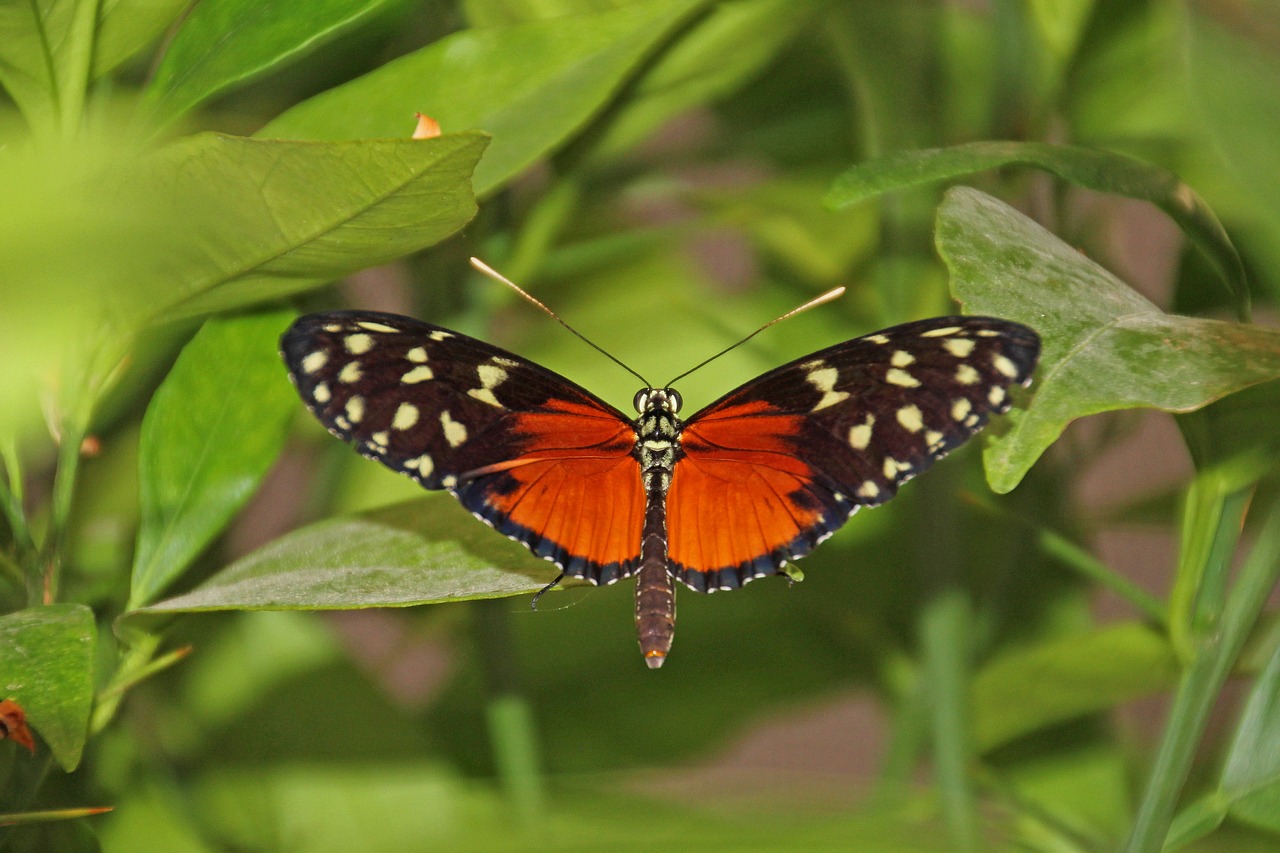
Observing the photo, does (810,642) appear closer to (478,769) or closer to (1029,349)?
(478,769)

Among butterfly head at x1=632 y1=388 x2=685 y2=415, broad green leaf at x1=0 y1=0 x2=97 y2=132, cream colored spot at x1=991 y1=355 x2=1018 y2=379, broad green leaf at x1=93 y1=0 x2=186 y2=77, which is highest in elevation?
broad green leaf at x1=93 y1=0 x2=186 y2=77

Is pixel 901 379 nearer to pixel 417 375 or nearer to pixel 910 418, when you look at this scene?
pixel 910 418

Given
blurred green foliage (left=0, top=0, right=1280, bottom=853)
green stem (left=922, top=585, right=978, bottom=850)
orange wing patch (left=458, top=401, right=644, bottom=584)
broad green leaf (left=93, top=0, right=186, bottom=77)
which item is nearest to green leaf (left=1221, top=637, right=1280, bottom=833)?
blurred green foliage (left=0, top=0, right=1280, bottom=853)

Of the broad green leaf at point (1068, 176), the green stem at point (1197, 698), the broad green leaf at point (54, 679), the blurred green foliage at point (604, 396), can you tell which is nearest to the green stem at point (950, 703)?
the blurred green foliage at point (604, 396)

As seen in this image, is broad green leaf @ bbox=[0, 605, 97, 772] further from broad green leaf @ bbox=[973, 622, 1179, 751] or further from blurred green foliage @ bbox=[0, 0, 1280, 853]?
broad green leaf @ bbox=[973, 622, 1179, 751]

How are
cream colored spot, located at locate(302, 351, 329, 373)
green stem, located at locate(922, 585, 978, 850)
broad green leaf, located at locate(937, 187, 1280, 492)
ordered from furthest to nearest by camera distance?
green stem, located at locate(922, 585, 978, 850) → cream colored spot, located at locate(302, 351, 329, 373) → broad green leaf, located at locate(937, 187, 1280, 492)

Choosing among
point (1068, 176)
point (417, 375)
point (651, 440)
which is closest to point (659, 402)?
point (651, 440)
